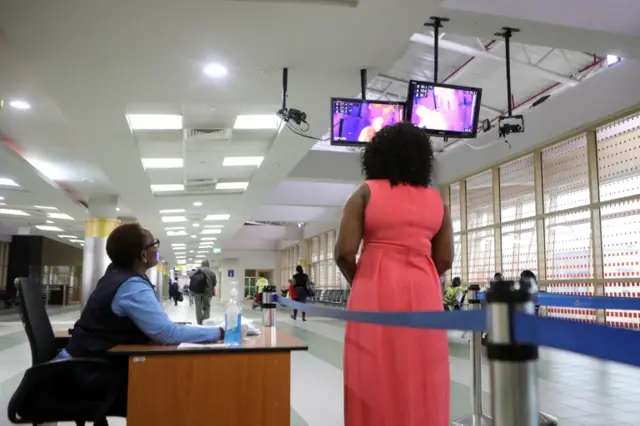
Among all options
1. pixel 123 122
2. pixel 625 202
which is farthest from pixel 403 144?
pixel 625 202

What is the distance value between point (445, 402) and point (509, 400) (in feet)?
3.20

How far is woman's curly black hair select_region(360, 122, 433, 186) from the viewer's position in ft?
6.50

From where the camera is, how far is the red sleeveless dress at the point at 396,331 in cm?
178

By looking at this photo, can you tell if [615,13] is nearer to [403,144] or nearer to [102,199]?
[403,144]

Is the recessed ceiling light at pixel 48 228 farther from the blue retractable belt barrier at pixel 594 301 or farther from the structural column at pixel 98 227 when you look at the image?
the blue retractable belt barrier at pixel 594 301

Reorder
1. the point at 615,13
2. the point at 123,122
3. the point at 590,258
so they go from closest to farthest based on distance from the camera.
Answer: the point at 615,13 → the point at 123,122 → the point at 590,258

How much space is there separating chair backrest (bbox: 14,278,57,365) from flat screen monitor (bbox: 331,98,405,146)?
368cm

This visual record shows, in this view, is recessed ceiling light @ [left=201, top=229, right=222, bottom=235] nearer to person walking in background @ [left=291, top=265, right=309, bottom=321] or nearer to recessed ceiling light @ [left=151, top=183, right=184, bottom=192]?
person walking in background @ [left=291, top=265, right=309, bottom=321]

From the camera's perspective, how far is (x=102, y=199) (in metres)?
14.4

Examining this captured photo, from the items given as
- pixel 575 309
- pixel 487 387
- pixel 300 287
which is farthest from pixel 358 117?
pixel 300 287

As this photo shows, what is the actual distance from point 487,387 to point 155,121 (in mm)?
5493

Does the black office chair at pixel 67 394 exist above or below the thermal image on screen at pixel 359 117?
below

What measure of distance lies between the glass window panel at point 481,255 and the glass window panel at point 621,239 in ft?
10.9

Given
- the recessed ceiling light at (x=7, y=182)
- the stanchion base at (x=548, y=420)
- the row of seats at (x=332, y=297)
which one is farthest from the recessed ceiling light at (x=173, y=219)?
the stanchion base at (x=548, y=420)
